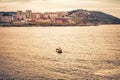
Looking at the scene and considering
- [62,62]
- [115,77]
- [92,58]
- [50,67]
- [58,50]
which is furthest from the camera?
[58,50]

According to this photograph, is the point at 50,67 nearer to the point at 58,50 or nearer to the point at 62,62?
the point at 62,62

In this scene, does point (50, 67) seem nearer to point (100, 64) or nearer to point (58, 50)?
point (100, 64)

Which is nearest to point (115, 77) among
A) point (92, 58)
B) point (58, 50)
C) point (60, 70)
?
point (60, 70)

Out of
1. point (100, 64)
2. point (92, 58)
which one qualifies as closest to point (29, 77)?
point (100, 64)

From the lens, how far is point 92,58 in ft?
267

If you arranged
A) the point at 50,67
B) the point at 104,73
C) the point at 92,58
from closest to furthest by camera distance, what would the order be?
the point at 104,73 → the point at 50,67 → the point at 92,58

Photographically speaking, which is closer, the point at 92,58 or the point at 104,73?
the point at 104,73

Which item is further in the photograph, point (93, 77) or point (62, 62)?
point (62, 62)

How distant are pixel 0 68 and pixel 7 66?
2.38 m

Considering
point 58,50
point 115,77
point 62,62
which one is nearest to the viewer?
point 115,77

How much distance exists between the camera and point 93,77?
5822cm

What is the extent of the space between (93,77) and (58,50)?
38426 mm

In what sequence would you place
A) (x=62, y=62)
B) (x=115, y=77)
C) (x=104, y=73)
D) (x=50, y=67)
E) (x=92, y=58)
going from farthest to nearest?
(x=92, y=58) → (x=62, y=62) → (x=50, y=67) → (x=104, y=73) → (x=115, y=77)

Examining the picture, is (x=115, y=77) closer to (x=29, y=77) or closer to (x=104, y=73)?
(x=104, y=73)
